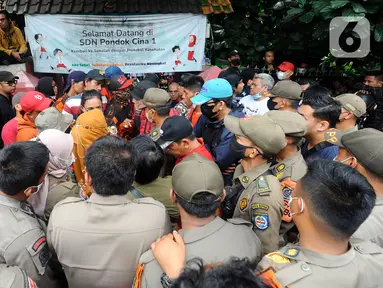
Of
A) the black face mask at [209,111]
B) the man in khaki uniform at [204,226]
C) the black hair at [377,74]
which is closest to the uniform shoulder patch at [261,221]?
the man in khaki uniform at [204,226]

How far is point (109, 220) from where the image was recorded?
1.70 m

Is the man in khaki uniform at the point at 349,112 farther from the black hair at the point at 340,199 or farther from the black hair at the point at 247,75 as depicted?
the black hair at the point at 247,75

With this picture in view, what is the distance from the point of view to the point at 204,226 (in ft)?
5.42

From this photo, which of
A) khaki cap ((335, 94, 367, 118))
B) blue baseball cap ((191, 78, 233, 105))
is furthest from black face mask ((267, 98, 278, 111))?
blue baseball cap ((191, 78, 233, 105))

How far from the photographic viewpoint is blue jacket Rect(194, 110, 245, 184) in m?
3.08

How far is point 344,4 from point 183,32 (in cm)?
332

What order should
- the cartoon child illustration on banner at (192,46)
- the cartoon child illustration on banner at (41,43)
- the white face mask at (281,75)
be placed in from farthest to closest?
the cartoon child illustration on banner at (192,46) < the white face mask at (281,75) < the cartoon child illustration on banner at (41,43)

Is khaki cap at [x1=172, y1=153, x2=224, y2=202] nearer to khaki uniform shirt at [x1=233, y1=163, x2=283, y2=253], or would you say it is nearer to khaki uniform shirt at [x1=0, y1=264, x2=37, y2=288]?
khaki uniform shirt at [x1=233, y1=163, x2=283, y2=253]

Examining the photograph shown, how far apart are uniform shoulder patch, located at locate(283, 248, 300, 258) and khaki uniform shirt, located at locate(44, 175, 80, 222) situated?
1.52 metres

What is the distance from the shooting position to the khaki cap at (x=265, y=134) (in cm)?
223

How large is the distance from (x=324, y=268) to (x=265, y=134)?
106 cm

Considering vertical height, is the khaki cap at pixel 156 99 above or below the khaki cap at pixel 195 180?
below

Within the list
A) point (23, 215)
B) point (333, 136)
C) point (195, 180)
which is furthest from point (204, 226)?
point (333, 136)

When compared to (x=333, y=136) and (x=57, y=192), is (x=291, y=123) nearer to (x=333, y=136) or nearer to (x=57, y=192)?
(x=333, y=136)
